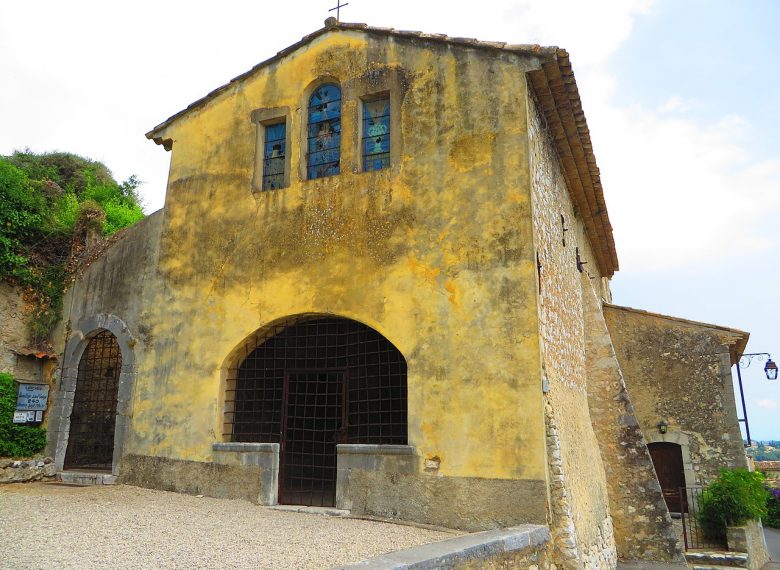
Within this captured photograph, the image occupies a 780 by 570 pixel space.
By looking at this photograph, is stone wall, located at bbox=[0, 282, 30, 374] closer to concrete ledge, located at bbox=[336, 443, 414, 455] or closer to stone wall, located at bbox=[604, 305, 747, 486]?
concrete ledge, located at bbox=[336, 443, 414, 455]

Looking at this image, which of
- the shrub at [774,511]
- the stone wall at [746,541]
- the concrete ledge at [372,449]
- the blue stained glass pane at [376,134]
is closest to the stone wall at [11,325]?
the concrete ledge at [372,449]

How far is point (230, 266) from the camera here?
9.08 metres

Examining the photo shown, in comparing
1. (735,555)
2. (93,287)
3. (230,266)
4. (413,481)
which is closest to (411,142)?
(230,266)

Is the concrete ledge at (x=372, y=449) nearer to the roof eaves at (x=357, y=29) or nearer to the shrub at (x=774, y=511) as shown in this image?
the roof eaves at (x=357, y=29)

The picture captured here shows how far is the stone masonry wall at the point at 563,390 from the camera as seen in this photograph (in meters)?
6.62

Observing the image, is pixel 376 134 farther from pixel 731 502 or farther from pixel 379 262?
pixel 731 502

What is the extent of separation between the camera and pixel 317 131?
911cm

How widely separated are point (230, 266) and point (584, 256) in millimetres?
7502

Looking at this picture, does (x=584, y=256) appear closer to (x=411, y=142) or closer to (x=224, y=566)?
(x=411, y=142)

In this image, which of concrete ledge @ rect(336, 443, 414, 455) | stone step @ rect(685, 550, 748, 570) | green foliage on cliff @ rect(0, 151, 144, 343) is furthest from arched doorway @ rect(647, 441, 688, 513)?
green foliage on cliff @ rect(0, 151, 144, 343)

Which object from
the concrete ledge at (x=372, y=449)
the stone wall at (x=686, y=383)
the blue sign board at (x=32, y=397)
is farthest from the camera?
the stone wall at (x=686, y=383)

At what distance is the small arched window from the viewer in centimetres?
887

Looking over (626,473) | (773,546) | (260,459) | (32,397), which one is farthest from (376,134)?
(773,546)

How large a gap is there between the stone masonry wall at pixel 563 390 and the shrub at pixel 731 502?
12.9 ft
